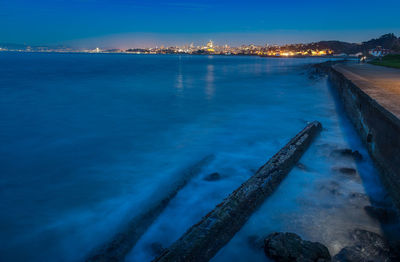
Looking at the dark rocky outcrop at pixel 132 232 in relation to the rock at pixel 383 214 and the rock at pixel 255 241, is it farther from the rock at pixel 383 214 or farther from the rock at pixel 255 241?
the rock at pixel 383 214

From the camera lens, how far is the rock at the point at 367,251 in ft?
10.9

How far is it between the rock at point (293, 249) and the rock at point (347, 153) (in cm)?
436

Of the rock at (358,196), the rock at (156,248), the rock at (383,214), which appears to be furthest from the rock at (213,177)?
the rock at (383,214)

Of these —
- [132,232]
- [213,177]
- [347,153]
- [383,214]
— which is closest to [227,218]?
[132,232]

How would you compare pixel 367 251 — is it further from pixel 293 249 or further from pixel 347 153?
pixel 347 153

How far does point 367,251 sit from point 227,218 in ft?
6.04

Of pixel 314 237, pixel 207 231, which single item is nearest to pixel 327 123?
pixel 314 237

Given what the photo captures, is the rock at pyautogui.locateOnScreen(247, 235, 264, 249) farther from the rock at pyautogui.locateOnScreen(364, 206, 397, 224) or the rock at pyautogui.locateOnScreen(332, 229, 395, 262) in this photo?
the rock at pyautogui.locateOnScreen(364, 206, 397, 224)

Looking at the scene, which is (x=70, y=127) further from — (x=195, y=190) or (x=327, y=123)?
(x=327, y=123)

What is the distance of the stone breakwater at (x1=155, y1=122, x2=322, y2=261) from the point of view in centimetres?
319

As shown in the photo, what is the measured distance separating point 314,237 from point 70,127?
950 cm

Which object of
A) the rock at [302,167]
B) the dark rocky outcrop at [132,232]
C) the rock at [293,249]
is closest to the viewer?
the rock at [293,249]

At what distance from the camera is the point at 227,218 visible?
12.4 feet

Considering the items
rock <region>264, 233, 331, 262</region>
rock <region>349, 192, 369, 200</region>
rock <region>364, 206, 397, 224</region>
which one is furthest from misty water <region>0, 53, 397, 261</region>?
rock <region>264, 233, 331, 262</region>
